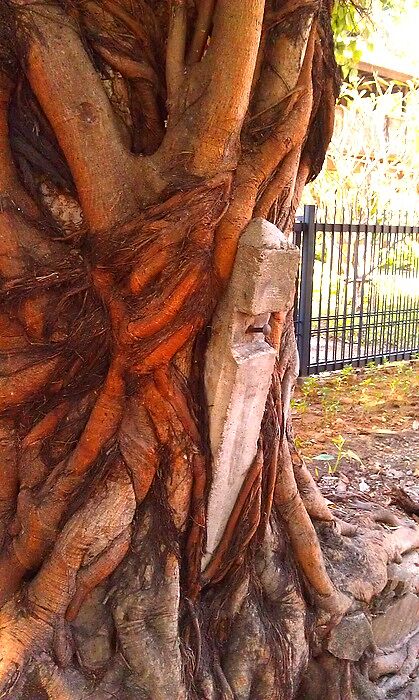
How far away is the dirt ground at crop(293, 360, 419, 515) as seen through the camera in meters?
5.06

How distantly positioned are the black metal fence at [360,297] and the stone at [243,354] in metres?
5.66

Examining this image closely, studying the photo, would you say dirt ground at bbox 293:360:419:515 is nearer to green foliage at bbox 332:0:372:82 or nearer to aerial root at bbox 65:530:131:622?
aerial root at bbox 65:530:131:622

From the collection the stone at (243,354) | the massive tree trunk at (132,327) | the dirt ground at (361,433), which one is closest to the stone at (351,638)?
the massive tree trunk at (132,327)

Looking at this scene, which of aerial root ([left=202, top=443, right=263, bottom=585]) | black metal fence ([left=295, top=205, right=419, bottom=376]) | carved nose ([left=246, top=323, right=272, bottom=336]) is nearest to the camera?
carved nose ([left=246, top=323, right=272, bottom=336])

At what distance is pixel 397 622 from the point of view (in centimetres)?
345

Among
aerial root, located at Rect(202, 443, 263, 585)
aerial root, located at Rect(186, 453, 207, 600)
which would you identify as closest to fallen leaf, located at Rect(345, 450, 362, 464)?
aerial root, located at Rect(202, 443, 263, 585)

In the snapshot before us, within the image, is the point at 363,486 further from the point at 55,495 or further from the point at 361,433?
the point at 55,495

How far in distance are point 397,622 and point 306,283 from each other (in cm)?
518

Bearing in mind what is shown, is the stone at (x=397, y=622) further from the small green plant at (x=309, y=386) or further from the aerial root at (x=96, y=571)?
the small green plant at (x=309, y=386)

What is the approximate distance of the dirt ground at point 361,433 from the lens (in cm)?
506

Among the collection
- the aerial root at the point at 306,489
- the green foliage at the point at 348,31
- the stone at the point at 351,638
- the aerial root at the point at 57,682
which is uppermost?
the green foliage at the point at 348,31

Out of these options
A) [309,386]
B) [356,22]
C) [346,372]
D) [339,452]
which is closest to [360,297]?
[346,372]

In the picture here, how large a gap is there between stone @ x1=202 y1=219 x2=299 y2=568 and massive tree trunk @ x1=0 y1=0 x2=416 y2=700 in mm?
48

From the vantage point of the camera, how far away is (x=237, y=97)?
8.06 feet
